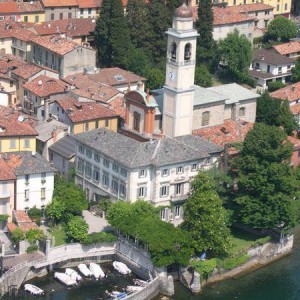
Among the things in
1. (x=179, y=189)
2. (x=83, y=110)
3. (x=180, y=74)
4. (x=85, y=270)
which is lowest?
(x=85, y=270)

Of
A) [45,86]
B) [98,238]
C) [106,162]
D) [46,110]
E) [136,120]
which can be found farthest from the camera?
[45,86]

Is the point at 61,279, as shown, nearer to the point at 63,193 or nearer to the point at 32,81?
the point at 63,193

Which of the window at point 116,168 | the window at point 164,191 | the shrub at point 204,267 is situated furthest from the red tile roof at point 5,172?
the shrub at point 204,267

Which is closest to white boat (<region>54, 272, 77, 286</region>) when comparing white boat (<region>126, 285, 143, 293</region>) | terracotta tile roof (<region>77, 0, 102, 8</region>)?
white boat (<region>126, 285, 143, 293</region>)

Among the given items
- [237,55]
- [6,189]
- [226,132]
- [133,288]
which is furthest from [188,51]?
[237,55]

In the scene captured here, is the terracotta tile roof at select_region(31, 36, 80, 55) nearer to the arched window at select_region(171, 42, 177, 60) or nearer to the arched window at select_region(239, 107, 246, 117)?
the arched window at select_region(171, 42, 177, 60)

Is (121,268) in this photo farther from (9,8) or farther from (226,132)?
(9,8)
